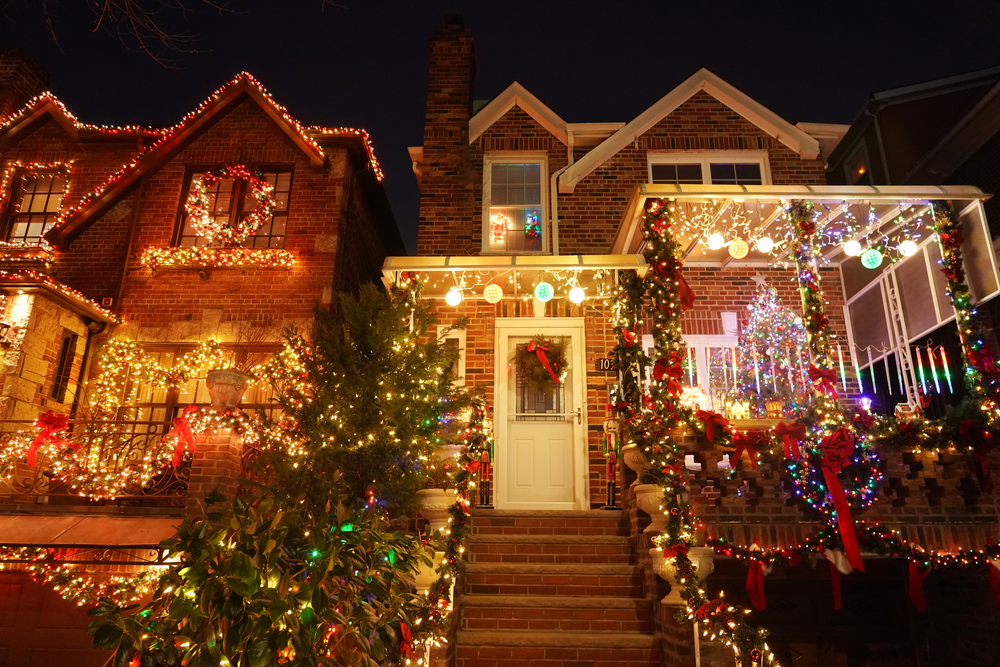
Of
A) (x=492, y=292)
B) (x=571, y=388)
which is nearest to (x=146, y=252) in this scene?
(x=492, y=292)

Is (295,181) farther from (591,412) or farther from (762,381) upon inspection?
(762,381)

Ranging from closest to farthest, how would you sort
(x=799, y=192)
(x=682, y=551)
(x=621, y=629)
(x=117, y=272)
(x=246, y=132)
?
(x=682, y=551), (x=621, y=629), (x=799, y=192), (x=117, y=272), (x=246, y=132)

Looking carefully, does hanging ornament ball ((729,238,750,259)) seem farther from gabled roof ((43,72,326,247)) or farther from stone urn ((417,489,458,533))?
gabled roof ((43,72,326,247))

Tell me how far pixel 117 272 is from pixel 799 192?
9454 mm

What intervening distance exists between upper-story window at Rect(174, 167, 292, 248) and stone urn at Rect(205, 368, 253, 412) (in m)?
3.30

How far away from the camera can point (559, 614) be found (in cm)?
605

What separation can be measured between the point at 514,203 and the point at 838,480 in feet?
20.3

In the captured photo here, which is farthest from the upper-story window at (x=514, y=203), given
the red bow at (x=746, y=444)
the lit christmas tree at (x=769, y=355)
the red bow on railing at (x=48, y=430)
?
the red bow on railing at (x=48, y=430)

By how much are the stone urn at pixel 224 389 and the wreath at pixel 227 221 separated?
3.48 metres

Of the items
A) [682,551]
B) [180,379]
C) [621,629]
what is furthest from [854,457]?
[180,379]

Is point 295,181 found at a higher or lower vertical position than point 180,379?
higher

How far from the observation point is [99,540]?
20.7 feet

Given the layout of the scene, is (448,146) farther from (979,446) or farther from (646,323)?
(979,446)

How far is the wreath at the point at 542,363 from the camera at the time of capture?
880cm
